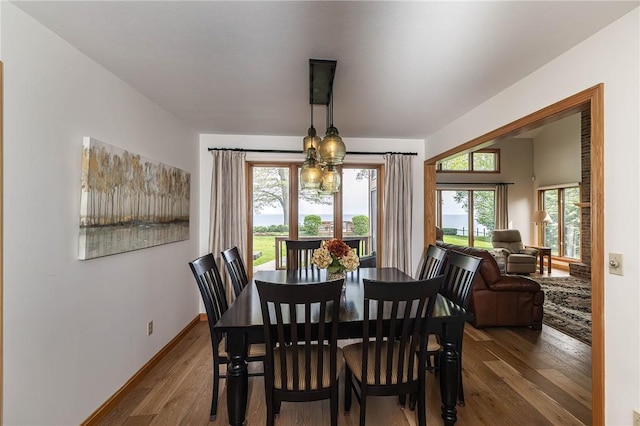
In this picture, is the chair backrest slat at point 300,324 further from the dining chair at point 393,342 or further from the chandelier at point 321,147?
the chandelier at point 321,147

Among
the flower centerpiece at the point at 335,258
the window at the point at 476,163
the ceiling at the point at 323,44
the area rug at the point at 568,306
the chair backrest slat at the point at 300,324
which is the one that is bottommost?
the area rug at the point at 568,306

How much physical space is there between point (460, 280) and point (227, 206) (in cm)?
292

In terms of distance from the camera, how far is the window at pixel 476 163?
8.11m

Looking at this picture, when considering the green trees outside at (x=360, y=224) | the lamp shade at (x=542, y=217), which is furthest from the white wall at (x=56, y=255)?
the lamp shade at (x=542, y=217)

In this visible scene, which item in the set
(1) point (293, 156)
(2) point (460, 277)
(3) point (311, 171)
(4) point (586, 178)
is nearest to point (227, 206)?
(1) point (293, 156)

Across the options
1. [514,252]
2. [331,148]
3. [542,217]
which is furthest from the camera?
[542,217]

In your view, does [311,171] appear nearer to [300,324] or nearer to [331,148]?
[331,148]

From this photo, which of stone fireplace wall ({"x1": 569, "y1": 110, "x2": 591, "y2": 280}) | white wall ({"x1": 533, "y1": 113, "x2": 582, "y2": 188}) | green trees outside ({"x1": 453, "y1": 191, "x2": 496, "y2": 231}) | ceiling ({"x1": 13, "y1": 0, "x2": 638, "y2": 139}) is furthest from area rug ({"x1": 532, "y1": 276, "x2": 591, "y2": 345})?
ceiling ({"x1": 13, "y1": 0, "x2": 638, "y2": 139})

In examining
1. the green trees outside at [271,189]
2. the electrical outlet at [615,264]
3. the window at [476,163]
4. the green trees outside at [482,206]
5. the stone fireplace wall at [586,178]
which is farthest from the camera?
the green trees outside at [482,206]

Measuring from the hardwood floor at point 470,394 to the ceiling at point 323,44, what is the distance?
2.49 m

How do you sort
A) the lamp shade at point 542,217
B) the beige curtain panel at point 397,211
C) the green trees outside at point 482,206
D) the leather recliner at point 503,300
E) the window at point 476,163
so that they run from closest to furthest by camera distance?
the leather recliner at point 503,300 → the beige curtain panel at point 397,211 → the lamp shade at point 542,217 → the window at point 476,163 → the green trees outside at point 482,206

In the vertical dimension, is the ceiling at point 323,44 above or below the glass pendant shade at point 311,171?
above

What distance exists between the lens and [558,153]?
7.66 m

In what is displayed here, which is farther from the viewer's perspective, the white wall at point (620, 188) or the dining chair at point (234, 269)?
the dining chair at point (234, 269)
